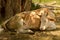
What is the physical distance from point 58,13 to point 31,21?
91.9 inches

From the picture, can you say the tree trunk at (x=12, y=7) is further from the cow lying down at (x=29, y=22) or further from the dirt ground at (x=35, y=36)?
the dirt ground at (x=35, y=36)

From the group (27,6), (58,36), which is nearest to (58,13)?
(27,6)

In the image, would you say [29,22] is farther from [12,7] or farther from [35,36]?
[12,7]

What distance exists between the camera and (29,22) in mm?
3984

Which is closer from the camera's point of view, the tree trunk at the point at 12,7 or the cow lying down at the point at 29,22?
the cow lying down at the point at 29,22

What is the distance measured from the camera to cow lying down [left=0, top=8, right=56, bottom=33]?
388cm

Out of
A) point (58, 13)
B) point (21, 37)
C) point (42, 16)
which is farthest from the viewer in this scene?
point (58, 13)

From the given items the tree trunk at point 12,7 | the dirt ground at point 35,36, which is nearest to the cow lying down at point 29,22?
the dirt ground at point 35,36

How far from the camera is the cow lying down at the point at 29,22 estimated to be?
388 centimetres

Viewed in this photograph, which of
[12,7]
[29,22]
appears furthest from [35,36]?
[12,7]

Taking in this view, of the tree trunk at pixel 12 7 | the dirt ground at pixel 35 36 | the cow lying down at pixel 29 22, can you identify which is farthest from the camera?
the tree trunk at pixel 12 7

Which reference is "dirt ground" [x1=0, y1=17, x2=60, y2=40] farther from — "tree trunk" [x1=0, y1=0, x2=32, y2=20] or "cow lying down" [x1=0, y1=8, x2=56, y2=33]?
"tree trunk" [x1=0, y1=0, x2=32, y2=20]

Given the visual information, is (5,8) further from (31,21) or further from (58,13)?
(58,13)

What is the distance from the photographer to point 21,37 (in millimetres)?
3568
